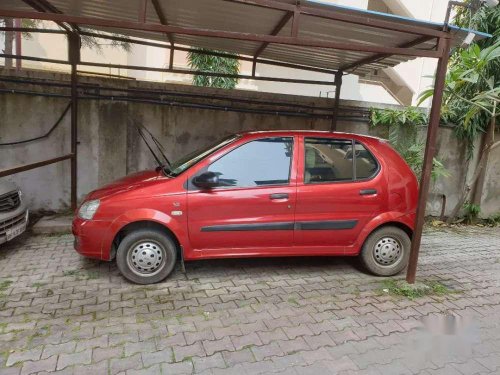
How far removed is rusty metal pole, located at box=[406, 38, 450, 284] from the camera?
13.0ft

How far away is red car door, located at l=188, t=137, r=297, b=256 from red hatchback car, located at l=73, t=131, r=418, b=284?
Result: 1cm

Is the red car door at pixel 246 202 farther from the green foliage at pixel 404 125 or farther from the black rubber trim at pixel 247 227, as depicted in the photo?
the green foliage at pixel 404 125

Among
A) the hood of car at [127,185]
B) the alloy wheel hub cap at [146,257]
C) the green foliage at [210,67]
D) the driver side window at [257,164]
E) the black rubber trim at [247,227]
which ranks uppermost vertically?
the green foliage at [210,67]

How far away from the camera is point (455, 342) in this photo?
3271 mm

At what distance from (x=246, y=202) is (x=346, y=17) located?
2039mm

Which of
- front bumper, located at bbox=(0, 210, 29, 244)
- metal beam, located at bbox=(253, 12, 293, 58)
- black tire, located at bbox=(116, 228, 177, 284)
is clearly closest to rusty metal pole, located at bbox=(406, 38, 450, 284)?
metal beam, located at bbox=(253, 12, 293, 58)

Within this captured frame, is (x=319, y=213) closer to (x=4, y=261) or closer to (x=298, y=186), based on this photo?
(x=298, y=186)

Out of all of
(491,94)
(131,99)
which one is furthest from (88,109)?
(491,94)

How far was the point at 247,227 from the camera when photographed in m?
4.05

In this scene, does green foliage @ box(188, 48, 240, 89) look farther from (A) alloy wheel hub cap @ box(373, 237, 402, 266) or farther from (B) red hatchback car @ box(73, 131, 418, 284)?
(A) alloy wheel hub cap @ box(373, 237, 402, 266)

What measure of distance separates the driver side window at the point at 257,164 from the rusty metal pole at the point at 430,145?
146 centimetres

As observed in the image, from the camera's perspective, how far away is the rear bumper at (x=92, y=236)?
3.88 meters

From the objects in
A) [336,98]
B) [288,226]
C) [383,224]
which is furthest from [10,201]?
[336,98]

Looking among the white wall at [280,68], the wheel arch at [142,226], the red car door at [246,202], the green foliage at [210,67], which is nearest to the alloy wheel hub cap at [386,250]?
the red car door at [246,202]
